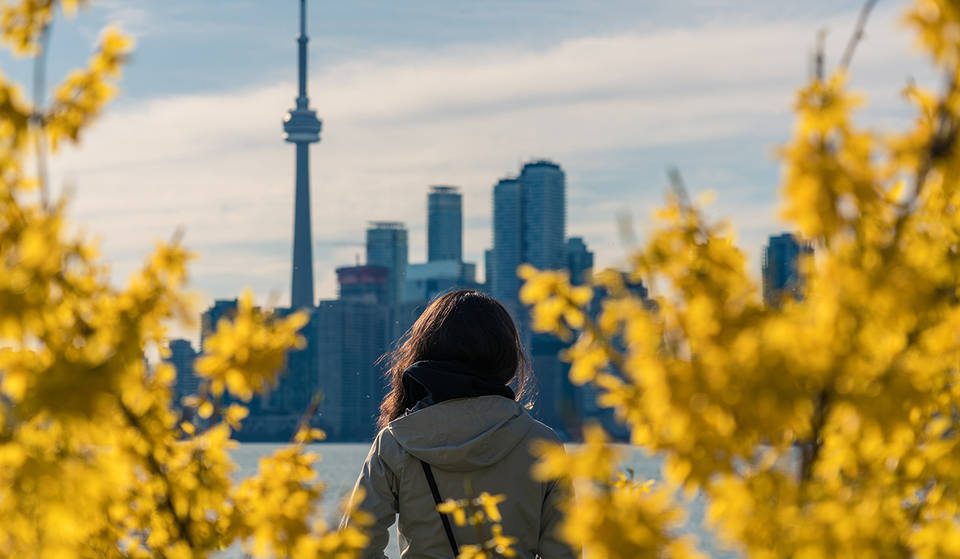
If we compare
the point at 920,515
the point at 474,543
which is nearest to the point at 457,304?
the point at 474,543

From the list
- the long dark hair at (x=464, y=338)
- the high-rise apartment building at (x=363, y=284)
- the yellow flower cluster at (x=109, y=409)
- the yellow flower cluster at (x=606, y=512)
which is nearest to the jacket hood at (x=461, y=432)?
the long dark hair at (x=464, y=338)

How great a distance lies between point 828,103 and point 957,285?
24.7 inches

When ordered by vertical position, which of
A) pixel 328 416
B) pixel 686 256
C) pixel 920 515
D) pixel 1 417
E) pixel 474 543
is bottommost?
pixel 328 416

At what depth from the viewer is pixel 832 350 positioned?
1.89 m

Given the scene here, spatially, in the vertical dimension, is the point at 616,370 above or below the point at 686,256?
below

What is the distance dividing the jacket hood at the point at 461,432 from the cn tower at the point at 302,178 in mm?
140434

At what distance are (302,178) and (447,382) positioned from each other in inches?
6002

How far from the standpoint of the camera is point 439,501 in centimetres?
338

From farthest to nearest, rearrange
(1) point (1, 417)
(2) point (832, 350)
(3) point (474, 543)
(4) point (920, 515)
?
(3) point (474, 543), (4) point (920, 515), (1) point (1, 417), (2) point (832, 350)

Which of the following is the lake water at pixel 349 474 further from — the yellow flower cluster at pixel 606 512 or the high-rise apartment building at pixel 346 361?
the high-rise apartment building at pixel 346 361

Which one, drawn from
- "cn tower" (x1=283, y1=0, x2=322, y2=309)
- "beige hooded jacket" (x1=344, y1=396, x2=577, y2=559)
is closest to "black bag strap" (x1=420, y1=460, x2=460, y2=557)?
"beige hooded jacket" (x1=344, y1=396, x2=577, y2=559)

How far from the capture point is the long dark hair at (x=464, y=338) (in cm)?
355

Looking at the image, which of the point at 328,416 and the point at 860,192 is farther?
the point at 328,416

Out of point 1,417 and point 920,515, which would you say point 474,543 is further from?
point 1,417
